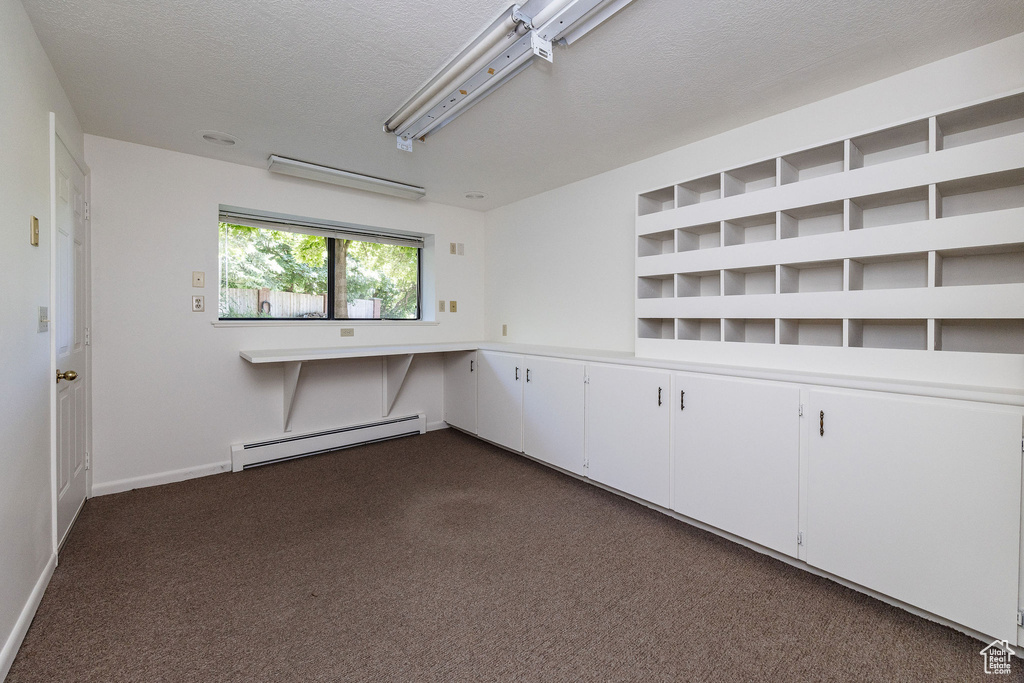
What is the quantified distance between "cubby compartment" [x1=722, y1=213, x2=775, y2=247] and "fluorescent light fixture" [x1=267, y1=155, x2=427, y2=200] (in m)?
2.61

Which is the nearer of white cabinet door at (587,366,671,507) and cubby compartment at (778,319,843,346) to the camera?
cubby compartment at (778,319,843,346)

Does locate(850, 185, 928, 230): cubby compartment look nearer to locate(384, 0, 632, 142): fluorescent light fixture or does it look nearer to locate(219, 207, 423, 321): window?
locate(384, 0, 632, 142): fluorescent light fixture

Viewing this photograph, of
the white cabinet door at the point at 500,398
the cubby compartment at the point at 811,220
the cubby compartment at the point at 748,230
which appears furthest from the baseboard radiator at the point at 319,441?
the cubby compartment at the point at 811,220

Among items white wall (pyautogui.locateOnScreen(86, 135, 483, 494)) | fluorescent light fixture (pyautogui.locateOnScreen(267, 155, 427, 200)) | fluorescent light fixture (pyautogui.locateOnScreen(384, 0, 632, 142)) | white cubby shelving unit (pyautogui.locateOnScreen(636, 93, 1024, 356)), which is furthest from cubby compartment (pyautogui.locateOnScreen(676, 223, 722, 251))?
white wall (pyautogui.locateOnScreen(86, 135, 483, 494))

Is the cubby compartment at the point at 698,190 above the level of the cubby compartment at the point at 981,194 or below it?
above

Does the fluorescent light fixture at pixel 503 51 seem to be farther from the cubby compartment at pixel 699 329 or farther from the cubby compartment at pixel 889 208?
the cubby compartment at pixel 699 329

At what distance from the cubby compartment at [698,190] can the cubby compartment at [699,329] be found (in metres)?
0.73

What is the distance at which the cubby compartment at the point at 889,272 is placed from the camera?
6.66ft

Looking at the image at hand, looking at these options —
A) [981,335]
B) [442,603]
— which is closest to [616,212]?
[981,335]

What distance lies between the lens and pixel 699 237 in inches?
114

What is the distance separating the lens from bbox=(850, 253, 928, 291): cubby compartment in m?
2.03

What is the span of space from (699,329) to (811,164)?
42.3 inches

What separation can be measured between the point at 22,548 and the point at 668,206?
3.65m

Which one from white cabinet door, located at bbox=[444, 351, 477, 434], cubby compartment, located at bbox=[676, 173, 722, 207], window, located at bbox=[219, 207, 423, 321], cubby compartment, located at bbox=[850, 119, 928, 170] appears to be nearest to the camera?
cubby compartment, located at bbox=[850, 119, 928, 170]
